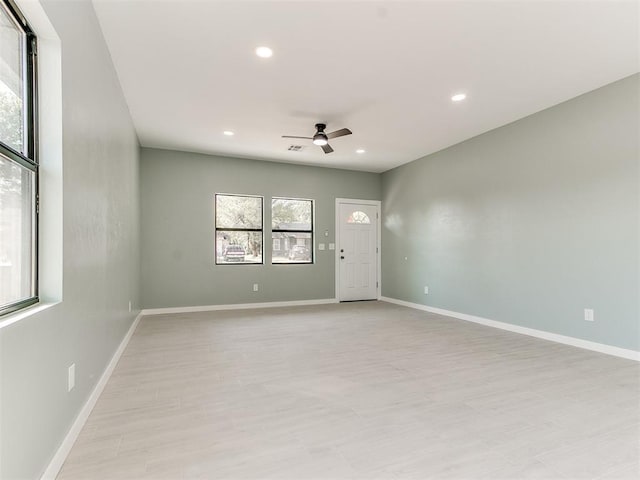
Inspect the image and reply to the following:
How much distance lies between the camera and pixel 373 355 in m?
3.54

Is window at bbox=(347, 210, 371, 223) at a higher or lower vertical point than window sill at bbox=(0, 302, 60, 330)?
higher

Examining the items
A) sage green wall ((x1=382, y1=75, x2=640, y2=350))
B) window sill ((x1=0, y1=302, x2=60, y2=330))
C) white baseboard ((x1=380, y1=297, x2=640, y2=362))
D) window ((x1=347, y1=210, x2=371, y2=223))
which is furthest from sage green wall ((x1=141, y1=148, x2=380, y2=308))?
window sill ((x1=0, y1=302, x2=60, y2=330))

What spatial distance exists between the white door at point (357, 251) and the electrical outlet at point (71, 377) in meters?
5.40

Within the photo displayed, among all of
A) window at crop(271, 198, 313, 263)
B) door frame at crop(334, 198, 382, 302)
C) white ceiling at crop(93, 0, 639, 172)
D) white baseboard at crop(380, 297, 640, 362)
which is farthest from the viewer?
door frame at crop(334, 198, 382, 302)

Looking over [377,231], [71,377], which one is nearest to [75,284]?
[71,377]

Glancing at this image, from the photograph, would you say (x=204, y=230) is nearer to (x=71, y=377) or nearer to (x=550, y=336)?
(x=71, y=377)

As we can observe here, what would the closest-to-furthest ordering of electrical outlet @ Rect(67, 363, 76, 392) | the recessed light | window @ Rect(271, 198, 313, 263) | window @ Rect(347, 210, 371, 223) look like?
electrical outlet @ Rect(67, 363, 76, 392)
the recessed light
window @ Rect(271, 198, 313, 263)
window @ Rect(347, 210, 371, 223)

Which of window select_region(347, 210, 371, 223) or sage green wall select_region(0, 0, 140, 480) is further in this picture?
window select_region(347, 210, 371, 223)

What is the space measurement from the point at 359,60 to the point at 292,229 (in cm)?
405

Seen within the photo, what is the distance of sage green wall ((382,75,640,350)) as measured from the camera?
348 centimetres

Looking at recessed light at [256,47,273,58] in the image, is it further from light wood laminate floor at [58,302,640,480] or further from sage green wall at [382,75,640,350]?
sage green wall at [382,75,640,350]

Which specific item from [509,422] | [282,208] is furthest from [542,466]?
[282,208]

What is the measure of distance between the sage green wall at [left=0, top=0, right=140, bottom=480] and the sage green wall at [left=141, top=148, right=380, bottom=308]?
2373 mm

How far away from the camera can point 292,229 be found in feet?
22.2
